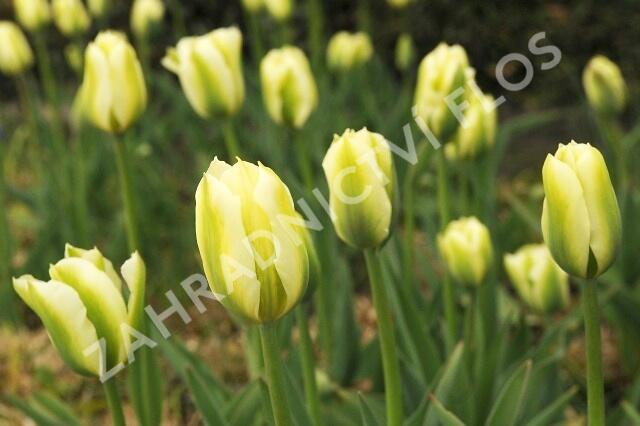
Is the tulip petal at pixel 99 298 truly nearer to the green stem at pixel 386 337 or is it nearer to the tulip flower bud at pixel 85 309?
the tulip flower bud at pixel 85 309

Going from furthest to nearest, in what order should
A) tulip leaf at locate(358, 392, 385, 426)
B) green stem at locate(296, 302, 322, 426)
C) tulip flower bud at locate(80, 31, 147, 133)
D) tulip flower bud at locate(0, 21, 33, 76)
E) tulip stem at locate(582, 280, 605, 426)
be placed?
1. tulip flower bud at locate(0, 21, 33, 76)
2. tulip flower bud at locate(80, 31, 147, 133)
3. green stem at locate(296, 302, 322, 426)
4. tulip leaf at locate(358, 392, 385, 426)
5. tulip stem at locate(582, 280, 605, 426)

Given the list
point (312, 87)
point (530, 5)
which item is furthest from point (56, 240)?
point (530, 5)

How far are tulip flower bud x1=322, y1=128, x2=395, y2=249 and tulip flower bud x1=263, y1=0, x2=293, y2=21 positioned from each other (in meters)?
1.69

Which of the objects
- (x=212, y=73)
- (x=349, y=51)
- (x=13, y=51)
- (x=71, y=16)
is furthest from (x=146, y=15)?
(x=212, y=73)

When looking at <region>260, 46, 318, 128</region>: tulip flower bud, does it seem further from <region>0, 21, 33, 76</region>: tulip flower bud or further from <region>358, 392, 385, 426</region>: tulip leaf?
<region>0, 21, 33, 76</region>: tulip flower bud

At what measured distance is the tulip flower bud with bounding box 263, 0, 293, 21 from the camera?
8.92 ft

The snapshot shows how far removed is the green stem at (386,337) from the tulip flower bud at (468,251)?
20.4 inches

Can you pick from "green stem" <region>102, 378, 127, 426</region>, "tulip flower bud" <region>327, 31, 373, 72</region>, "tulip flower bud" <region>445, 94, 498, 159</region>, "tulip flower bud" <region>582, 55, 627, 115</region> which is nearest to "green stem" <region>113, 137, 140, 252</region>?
"green stem" <region>102, 378, 127, 426</region>

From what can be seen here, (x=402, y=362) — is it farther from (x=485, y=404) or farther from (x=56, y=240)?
(x=56, y=240)

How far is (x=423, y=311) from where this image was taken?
198 centimetres

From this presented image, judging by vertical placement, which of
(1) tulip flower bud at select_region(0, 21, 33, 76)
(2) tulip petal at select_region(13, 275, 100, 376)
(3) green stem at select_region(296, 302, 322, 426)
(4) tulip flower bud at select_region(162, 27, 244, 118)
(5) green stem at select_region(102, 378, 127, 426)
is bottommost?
(3) green stem at select_region(296, 302, 322, 426)

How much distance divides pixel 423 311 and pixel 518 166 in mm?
2187

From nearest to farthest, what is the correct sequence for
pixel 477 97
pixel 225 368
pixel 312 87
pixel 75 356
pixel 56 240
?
pixel 75 356, pixel 477 97, pixel 312 87, pixel 225 368, pixel 56 240

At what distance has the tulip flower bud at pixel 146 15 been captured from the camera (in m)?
2.82
